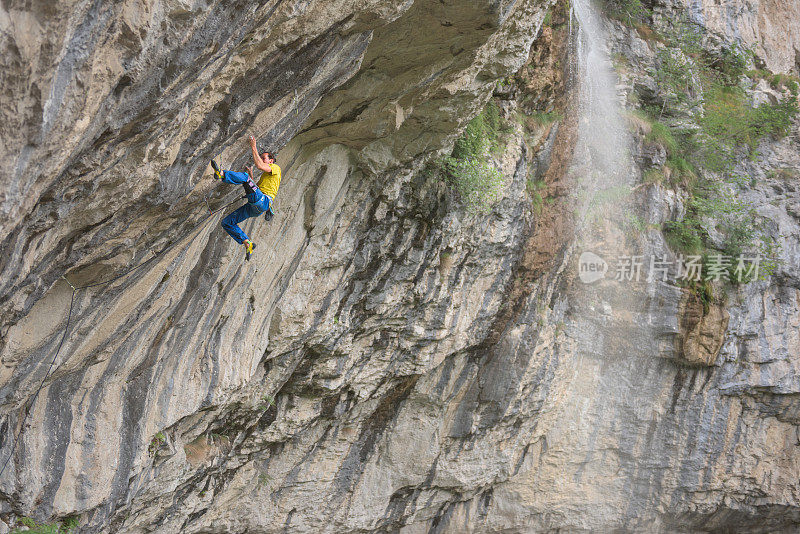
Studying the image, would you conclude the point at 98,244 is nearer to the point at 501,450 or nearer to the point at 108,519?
the point at 108,519

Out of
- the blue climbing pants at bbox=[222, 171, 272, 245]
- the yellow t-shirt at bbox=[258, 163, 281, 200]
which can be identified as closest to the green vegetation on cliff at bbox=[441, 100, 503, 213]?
the yellow t-shirt at bbox=[258, 163, 281, 200]

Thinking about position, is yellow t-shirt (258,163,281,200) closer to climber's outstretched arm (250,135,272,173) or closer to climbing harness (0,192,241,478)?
climber's outstretched arm (250,135,272,173)

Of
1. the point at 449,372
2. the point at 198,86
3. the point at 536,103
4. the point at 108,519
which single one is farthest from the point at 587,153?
the point at 108,519

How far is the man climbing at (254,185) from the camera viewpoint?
4855 millimetres

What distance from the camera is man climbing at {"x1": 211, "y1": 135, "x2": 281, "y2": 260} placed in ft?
15.9

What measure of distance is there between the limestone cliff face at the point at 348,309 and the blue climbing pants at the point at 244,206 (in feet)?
0.82

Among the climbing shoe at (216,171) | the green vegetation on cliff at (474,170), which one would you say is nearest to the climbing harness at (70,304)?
the climbing shoe at (216,171)

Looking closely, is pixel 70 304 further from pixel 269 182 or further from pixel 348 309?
pixel 348 309

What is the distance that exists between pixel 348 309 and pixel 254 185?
3.41 m

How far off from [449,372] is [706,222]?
249 inches

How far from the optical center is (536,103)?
9.89 meters

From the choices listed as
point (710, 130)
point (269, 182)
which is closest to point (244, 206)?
point (269, 182)

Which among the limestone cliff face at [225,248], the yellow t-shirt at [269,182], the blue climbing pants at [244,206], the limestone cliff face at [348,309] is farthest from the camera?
the yellow t-shirt at [269,182]

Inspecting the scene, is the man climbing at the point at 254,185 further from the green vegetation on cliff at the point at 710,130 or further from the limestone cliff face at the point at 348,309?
the green vegetation on cliff at the point at 710,130
